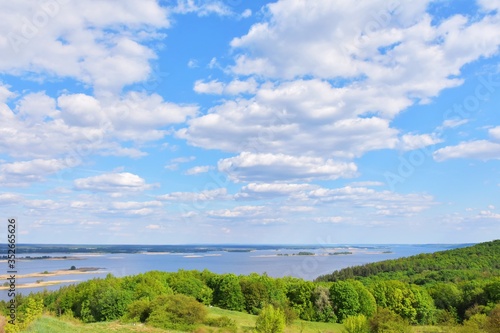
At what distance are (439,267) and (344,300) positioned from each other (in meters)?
66.5

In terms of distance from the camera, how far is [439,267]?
115m

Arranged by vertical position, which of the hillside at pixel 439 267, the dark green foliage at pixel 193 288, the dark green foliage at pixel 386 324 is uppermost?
the dark green foliage at pixel 386 324

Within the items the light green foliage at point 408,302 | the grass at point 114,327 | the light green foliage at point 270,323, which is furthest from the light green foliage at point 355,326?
the light green foliage at point 408,302

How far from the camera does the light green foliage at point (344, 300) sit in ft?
199

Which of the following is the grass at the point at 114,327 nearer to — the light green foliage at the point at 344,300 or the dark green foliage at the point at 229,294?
the light green foliage at the point at 344,300

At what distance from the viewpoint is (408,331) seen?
36.9 metres

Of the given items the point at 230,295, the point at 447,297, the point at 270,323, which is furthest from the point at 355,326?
the point at 447,297

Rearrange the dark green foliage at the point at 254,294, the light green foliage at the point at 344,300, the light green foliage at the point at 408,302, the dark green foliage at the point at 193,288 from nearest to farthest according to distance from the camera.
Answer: the light green foliage at the point at 344,300
the light green foliage at the point at 408,302
the dark green foliage at the point at 254,294
the dark green foliage at the point at 193,288

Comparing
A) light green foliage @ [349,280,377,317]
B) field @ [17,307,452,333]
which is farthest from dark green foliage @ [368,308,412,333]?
light green foliage @ [349,280,377,317]

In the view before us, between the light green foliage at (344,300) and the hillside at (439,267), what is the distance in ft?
134

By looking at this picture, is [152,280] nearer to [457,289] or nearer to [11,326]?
[11,326]

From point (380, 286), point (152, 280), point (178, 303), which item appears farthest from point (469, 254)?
point (178, 303)

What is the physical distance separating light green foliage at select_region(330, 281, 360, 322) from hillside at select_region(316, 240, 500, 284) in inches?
1604

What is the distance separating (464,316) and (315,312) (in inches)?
959
